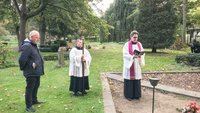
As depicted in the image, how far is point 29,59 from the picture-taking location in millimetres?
7375

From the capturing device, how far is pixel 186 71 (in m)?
13.8

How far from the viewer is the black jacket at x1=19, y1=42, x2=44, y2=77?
7.27 m

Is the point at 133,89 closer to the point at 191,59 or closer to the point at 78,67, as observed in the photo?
the point at 78,67

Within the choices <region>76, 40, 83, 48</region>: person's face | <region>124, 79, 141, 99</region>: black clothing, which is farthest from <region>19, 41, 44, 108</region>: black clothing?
<region>124, 79, 141, 99</region>: black clothing

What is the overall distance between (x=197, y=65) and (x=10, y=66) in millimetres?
9884

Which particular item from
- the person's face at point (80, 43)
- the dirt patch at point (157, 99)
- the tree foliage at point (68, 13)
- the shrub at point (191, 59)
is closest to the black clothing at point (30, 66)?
the person's face at point (80, 43)

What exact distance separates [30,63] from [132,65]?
2.97m

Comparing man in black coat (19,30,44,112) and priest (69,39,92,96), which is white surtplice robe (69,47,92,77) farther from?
man in black coat (19,30,44,112)

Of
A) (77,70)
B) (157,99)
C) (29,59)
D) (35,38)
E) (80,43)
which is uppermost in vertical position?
(35,38)

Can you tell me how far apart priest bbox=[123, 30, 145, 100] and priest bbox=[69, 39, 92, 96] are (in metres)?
1.16

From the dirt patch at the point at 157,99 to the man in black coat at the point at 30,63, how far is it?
2114 millimetres

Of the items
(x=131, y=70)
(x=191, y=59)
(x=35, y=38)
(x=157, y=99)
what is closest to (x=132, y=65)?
(x=131, y=70)

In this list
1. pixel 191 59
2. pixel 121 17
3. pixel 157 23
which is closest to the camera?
pixel 191 59

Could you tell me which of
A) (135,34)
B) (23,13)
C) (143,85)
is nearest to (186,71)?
(143,85)
